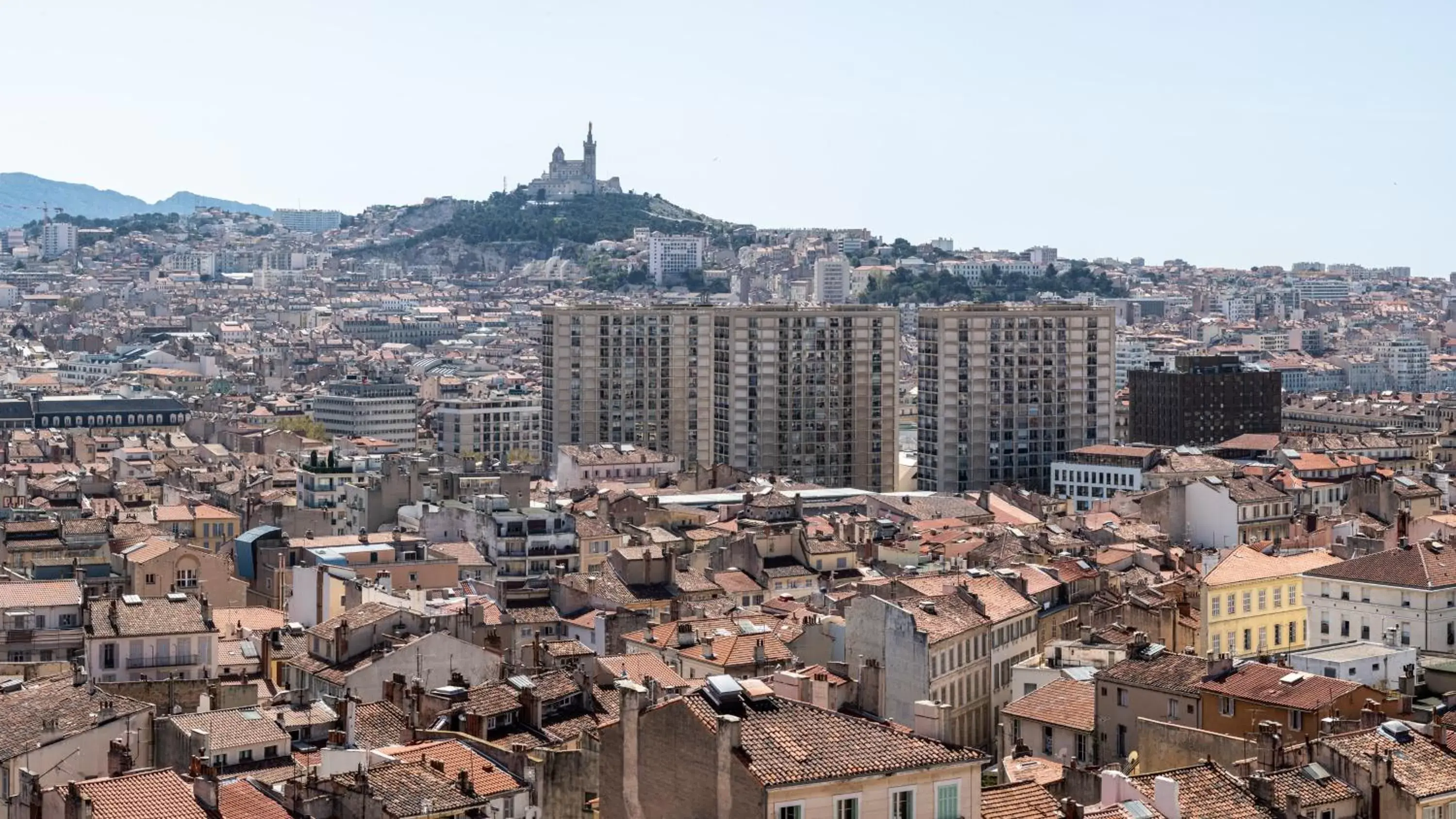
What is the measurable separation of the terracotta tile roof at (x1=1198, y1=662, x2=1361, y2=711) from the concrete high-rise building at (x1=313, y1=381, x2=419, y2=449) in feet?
426

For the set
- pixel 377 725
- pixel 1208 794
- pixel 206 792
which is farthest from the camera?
pixel 377 725

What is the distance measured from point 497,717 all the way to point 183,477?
7026 centimetres

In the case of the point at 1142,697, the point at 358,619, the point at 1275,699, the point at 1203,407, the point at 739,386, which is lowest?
the point at 1203,407

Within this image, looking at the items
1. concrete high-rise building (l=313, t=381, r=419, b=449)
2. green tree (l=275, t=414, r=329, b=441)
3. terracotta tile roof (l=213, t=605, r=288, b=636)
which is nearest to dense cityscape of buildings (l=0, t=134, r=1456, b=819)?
terracotta tile roof (l=213, t=605, r=288, b=636)

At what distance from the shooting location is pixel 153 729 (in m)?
37.1

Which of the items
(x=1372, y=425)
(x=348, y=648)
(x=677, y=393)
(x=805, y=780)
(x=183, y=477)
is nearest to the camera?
(x=805, y=780)

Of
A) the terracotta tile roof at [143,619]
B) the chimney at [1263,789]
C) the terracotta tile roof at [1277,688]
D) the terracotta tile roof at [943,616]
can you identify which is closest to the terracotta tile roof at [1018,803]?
the chimney at [1263,789]

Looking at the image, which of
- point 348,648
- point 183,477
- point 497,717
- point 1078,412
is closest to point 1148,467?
point 1078,412

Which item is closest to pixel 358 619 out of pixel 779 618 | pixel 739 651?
pixel 739 651

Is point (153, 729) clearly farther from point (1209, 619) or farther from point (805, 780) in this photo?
point (1209, 619)

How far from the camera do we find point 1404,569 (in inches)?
1978

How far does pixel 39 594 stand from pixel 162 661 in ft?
21.1

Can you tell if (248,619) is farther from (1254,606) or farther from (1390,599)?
(1390,599)

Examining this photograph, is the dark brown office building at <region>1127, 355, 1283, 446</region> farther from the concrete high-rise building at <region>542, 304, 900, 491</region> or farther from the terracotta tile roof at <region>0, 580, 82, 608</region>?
the terracotta tile roof at <region>0, 580, 82, 608</region>
